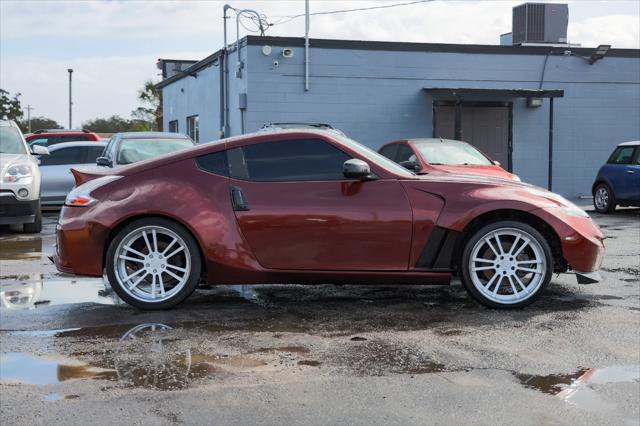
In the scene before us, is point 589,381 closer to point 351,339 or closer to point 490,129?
point 351,339

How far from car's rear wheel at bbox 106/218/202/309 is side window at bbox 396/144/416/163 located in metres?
7.23

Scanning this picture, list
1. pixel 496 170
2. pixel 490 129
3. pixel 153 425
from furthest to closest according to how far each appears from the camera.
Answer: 1. pixel 490 129
2. pixel 496 170
3. pixel 153 425

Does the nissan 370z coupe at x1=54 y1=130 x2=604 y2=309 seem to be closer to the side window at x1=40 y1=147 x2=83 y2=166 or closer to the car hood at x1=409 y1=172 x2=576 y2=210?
the car hood at x1=409 y1=172 x2=576 y2=210

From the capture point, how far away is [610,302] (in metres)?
6.68

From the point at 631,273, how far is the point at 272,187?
4.03m

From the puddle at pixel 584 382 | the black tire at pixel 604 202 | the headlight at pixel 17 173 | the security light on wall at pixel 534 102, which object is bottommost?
the puddle at pixel 584 382

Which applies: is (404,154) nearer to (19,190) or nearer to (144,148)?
(144,148)

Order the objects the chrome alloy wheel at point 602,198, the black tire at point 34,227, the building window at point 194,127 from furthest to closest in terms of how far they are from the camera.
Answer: the building window at point 194,127, the chrome alloy wheel at point 602,198, the black tire at point 34,227

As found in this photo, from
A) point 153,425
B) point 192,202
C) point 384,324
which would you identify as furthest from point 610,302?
point 153,425

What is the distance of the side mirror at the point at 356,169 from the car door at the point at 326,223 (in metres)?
0.07

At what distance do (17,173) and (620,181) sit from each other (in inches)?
440

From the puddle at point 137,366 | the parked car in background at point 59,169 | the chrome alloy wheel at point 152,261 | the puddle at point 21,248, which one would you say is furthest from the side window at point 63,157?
the puddle at point 137,366

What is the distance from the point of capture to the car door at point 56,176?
16.0 meters

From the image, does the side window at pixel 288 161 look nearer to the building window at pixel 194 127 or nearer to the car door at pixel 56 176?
the car door at pixel 56 176
